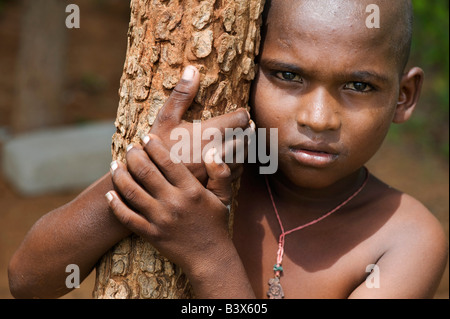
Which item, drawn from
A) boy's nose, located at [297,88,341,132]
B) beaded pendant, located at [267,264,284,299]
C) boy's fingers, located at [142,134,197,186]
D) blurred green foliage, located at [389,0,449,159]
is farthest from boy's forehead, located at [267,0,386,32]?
blurred green foliage, located at [389,0,449,159]

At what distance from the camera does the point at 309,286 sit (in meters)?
2.30

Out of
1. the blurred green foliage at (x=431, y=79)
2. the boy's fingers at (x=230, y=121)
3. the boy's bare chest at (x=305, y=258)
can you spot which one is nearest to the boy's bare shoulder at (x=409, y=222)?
the boy's bare chest at (x=305, y=258)

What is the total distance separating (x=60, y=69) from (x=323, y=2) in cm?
464

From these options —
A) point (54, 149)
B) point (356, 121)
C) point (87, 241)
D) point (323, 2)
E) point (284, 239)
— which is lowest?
point (54, 149)

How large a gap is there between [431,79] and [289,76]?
540 cm

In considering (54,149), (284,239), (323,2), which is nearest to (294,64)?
(323,2)

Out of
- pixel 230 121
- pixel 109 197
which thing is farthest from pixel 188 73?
pixel 109 197

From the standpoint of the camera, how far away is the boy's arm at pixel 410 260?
2.11 metres

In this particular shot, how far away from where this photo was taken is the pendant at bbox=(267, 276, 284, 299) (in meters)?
2.27

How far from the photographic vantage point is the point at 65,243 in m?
1.96

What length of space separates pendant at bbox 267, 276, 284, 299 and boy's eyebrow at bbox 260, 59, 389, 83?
2.69 feet

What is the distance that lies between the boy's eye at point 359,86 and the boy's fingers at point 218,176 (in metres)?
0.54

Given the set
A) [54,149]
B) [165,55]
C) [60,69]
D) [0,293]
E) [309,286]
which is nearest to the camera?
[165,55]
